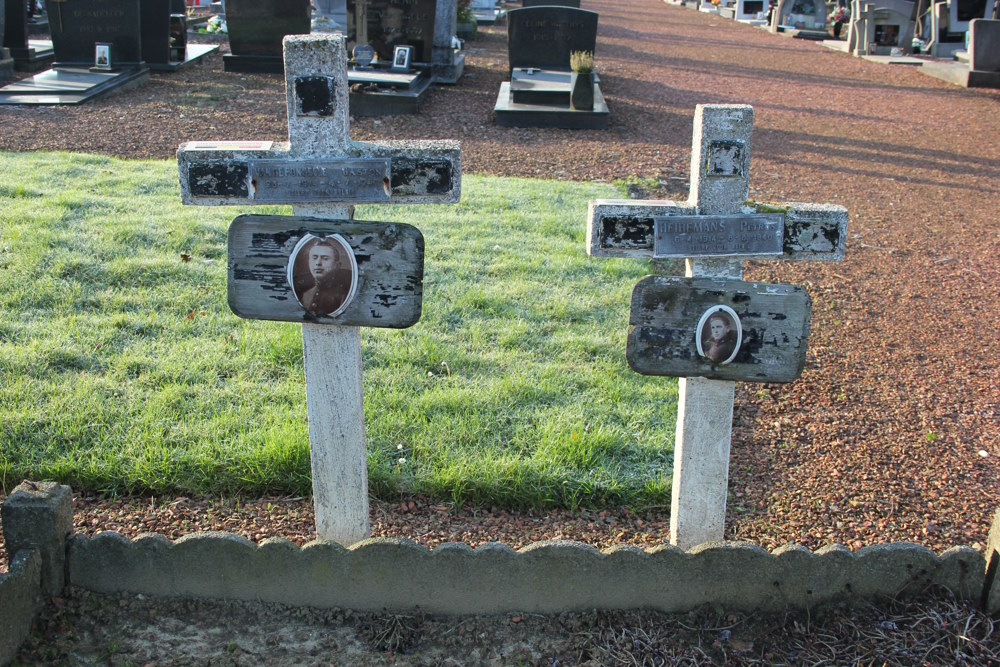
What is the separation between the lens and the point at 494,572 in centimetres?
259

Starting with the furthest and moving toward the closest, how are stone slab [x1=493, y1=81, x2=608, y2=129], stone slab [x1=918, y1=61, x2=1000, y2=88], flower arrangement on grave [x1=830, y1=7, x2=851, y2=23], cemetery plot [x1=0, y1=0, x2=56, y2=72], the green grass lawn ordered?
flower arrangement on grave [x1=830, y1=7, x2=851, y2=23], stone slab [x1=918, y1=61, x2=1000, y2=88], cemetery plot [x1=0, y1=0, x2=56, y2=72], stone slab [x1=493, y1=81, x2=608, y2=129], the green grass lawn

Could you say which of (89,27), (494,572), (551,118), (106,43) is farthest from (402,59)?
(494,572)

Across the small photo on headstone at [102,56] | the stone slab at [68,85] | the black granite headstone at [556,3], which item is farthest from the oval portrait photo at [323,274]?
the black granite headstone at [556,3]

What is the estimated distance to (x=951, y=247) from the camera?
7.23 m

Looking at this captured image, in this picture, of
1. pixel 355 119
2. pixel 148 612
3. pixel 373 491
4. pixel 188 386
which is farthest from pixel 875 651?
pixel 355 119

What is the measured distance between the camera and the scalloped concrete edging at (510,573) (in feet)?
8.48

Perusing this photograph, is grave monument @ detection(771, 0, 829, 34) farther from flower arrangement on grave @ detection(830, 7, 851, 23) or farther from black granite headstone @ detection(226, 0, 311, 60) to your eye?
black granite headstone @ detection(226, 0, 311, 60)

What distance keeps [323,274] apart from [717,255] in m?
1.14

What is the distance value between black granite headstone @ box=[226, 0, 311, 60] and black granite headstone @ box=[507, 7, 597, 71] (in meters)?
3.39

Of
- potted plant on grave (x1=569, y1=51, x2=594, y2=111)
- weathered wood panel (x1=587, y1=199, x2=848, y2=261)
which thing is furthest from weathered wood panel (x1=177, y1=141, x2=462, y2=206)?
potted plant on grave (x1=569, y1=51, x2=594, y2=111)

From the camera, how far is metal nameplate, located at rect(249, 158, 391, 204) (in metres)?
2.55

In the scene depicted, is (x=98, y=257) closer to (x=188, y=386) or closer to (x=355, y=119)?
(x=188, y=386)

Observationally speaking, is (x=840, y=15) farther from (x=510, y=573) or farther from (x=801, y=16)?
(x=510, y=573)

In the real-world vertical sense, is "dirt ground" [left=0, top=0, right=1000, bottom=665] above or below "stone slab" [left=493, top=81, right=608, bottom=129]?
below
